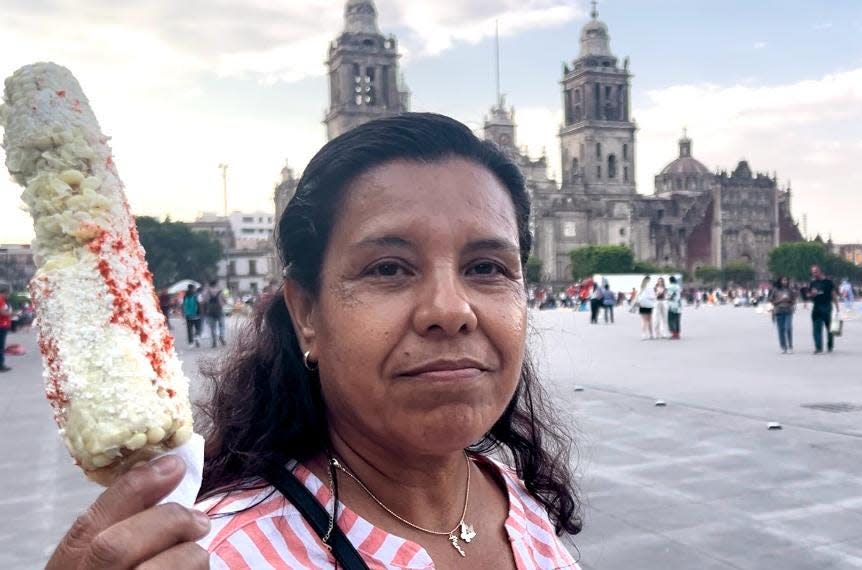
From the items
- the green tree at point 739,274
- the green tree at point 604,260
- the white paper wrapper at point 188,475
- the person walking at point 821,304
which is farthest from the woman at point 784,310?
the green tree at point 739,274

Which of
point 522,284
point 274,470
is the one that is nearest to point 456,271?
point 522,284

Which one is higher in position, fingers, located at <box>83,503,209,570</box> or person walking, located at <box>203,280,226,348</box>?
fingers, located at <box>83,503,209,570</box>

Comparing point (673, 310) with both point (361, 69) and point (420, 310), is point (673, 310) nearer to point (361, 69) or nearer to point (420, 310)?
point (420, 310)

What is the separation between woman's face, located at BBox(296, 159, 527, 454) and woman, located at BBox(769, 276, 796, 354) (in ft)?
41.5

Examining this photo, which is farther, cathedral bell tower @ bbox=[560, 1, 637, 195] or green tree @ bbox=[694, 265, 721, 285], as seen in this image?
cathedral bell tower @ bbox=[560, 1, 637, 195]

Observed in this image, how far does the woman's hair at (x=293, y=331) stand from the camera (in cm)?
139

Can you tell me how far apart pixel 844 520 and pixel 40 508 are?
481 centimetres

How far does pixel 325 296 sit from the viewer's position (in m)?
1.37

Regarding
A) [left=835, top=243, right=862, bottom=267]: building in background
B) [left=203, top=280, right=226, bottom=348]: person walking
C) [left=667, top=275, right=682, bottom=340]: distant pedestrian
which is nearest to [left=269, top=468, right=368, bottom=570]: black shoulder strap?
[left=203, top=280, right=226, bottom=348]: person walking

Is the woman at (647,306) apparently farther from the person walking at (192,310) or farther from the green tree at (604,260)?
the green tree at (604,260)

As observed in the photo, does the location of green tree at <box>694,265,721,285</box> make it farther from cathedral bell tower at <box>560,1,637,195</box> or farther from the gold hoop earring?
the gold hoop earring

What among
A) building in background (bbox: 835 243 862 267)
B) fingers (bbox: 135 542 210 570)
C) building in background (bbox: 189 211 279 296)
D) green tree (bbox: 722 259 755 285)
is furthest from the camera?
building in background (bbox: 835 243 862 267)

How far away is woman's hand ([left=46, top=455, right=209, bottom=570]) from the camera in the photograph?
0.85 metres

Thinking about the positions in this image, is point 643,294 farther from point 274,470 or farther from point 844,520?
point 274,470
